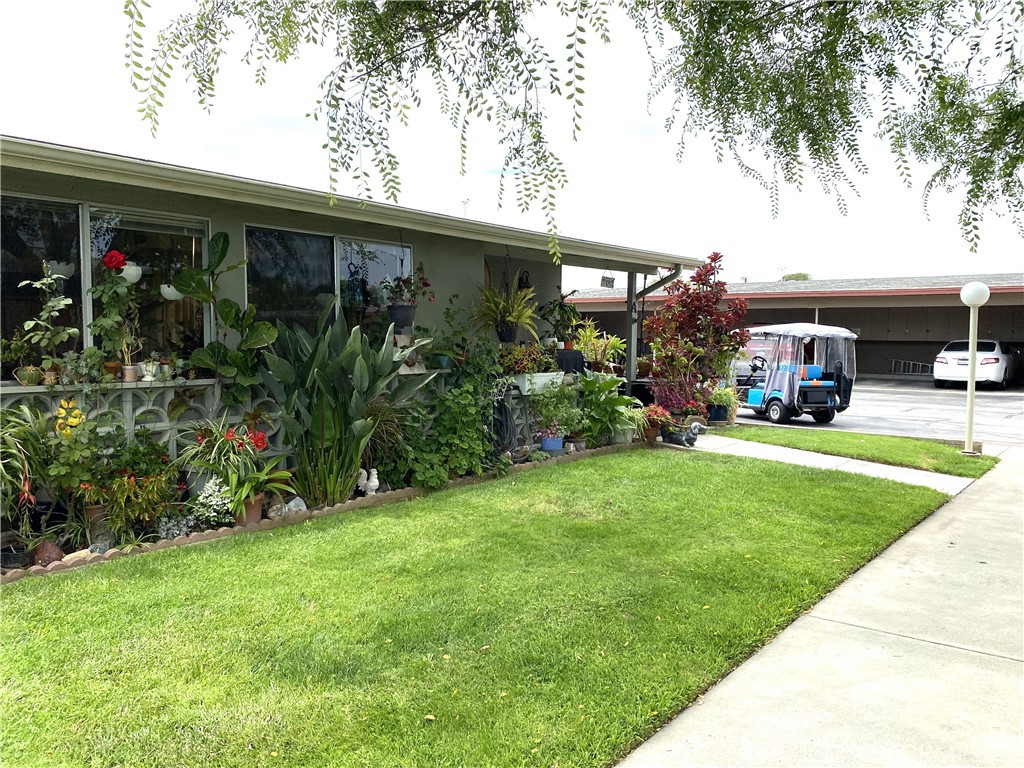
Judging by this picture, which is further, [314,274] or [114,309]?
[314,274]

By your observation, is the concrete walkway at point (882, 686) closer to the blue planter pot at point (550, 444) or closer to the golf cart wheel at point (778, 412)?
the blue planter pot at point (550, 444)

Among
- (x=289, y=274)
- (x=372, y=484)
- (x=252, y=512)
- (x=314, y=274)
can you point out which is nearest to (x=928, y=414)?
(x=372, y=484)

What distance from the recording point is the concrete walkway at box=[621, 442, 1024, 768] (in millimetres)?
2602

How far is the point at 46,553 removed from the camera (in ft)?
14.5

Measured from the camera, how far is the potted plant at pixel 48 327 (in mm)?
4750

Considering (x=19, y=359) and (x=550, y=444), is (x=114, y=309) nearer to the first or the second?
(x=19, y=359)

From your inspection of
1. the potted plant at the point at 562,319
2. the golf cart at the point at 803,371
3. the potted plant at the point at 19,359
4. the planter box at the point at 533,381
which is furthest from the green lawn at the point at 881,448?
the potted plant at the point at 19,359

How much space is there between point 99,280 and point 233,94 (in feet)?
8.05

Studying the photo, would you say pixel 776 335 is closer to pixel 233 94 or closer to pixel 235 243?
pixel 235 243

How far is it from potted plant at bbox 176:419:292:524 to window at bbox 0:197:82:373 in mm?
1142

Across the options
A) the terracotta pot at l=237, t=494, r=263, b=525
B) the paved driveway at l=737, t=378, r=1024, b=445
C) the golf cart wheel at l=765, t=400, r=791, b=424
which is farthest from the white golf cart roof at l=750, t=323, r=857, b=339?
the terracotta pot at l=237, t=494, r=263, b=525

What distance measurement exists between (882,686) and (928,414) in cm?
1450

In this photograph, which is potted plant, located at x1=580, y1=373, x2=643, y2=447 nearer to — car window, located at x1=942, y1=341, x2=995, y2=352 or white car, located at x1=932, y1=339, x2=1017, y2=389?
white car, located at x1=932, y1=339, x2=1017, y2=389

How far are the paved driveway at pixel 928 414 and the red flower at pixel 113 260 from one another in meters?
11.2
